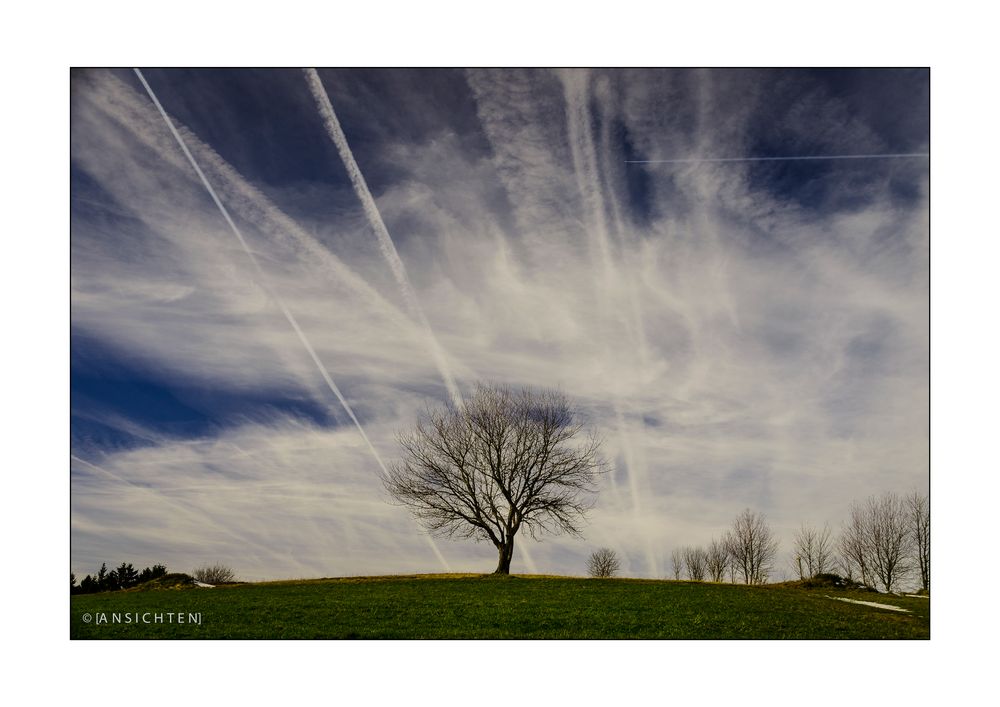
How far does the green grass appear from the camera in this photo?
47.1 ft

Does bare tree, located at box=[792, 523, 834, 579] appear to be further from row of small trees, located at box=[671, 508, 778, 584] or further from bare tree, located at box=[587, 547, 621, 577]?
bare tree, located at box=[587, 547, 621, 577]

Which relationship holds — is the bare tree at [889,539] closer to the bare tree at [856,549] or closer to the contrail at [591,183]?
the bare tree at [856,549]

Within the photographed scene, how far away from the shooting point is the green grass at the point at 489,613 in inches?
565

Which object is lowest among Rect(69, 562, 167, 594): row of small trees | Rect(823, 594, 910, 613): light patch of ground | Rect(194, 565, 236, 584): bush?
Rect(823, 594, 910, 613): light patch of ground

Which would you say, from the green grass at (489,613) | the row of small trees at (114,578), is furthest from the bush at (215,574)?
the row of small trees at (114,578)

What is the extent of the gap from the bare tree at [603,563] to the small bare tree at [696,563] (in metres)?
4.35

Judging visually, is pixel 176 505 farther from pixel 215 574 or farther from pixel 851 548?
pixel 851 548

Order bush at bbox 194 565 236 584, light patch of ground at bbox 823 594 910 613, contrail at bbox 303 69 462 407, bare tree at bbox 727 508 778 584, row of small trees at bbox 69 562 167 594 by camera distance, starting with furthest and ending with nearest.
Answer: bare tree at bbox 727 508 778 584 < bush at bbox 194 565 236 584 < contrail at bbox 303 69 462 407 < light patch of ground at bbox 823 594 910 613 < row of small trees at bbox 69 562 167 594

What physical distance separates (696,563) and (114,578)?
922 inches

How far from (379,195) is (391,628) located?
428 inches

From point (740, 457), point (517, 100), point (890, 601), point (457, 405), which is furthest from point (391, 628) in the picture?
point (890, 601)

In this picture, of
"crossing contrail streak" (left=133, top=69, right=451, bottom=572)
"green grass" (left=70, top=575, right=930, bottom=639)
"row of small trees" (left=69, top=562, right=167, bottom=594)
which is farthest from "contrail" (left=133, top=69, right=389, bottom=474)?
"row of small trees" (left=69, top=562, right=167, bottom=594)

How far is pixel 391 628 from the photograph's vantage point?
14.7 metres

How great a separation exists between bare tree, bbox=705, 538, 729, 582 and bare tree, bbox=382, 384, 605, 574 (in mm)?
7979
